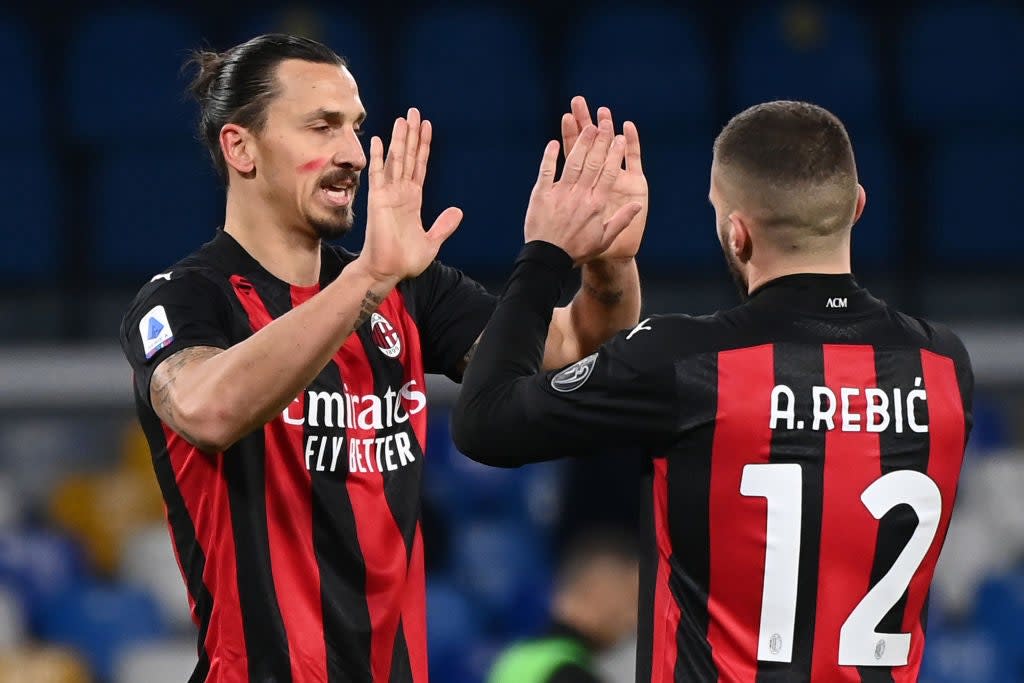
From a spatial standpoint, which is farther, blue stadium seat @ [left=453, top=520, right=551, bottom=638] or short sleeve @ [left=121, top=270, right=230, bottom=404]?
blue stadium seat @ [left=453, top=520, right=551, bottom=638]

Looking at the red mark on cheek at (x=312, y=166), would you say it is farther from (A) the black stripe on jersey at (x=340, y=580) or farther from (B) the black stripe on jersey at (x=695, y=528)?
(B) the black stripe on jersey at (x=695, y=528)

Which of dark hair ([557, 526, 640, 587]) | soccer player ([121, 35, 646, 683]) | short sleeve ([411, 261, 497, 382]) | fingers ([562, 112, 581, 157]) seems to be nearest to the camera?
soccer player ([121, 35, 646, 683])

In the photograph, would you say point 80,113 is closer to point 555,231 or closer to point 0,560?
point 0,560

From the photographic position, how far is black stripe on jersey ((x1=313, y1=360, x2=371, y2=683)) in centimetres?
276

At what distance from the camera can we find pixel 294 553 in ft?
9.02

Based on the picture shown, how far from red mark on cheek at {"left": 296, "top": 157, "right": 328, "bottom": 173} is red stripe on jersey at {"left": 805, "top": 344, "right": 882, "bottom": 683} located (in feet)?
3.49

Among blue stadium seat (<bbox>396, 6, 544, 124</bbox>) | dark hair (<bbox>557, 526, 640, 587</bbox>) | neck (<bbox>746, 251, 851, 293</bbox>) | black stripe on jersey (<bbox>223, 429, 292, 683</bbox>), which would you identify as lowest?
dark hair (<bbox>557, 526, 640, 587</bbox>)

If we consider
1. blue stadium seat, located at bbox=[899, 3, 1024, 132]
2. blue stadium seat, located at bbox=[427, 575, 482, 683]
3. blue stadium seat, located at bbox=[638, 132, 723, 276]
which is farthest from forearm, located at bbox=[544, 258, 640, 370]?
blue stadium seat, located at bbox=[899, 3, 1024, 132]

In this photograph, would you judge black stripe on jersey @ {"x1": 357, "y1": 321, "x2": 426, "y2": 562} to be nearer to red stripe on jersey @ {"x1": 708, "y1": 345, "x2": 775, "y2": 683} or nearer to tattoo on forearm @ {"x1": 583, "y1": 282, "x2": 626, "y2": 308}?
tattoo on forearm @ {"x1": 583, "y1": 282, "x2": 626, "y2": 308}

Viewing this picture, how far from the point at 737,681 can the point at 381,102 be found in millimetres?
5114

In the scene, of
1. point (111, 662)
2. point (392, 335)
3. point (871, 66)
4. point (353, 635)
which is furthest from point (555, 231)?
point (871, 66)

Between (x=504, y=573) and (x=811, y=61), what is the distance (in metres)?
2.75

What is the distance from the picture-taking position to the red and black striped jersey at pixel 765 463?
2381mm

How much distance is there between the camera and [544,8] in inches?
304
